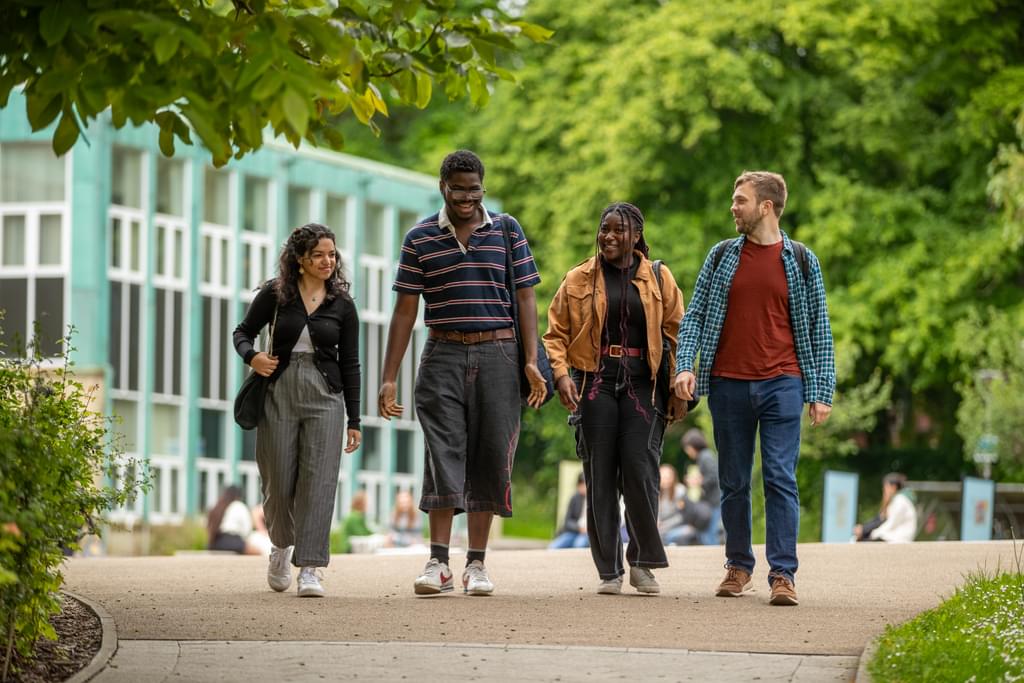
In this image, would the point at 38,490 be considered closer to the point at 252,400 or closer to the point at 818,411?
the point at 252,400

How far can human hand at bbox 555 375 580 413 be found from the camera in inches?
411

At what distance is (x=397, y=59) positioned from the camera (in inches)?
303

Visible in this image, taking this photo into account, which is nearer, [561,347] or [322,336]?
[561,347]

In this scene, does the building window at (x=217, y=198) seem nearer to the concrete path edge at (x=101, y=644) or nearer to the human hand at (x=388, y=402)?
the human hand at (x=388, y=402)

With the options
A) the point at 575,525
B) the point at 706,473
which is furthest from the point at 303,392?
the point at 706,473

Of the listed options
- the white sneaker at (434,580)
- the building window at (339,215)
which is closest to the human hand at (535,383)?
the white sneaker at (434,580)

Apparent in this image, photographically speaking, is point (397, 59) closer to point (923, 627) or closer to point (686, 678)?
point (686, 678)

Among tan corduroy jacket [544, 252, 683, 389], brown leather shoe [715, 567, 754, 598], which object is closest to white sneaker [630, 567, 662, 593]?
brown leather shoe [715, 567, 754, 598]

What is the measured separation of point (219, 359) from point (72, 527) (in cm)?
3377

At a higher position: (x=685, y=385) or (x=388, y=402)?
(x=685, y=385)

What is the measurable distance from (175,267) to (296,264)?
Result: 1183 inches

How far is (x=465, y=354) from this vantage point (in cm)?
1028

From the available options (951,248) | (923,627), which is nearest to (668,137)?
(951,248)

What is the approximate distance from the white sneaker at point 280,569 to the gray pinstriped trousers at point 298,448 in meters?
0.06
